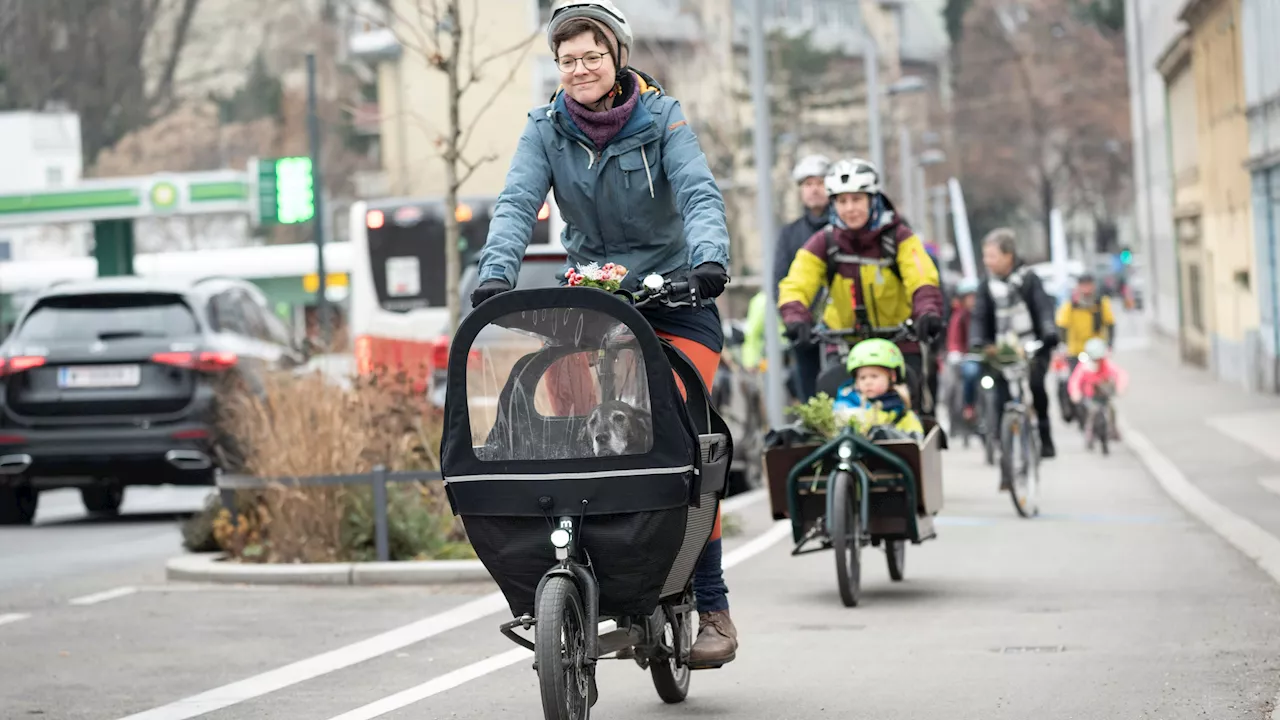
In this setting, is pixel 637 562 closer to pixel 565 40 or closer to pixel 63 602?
pixel 565 40

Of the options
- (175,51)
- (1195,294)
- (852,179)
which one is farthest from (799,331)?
(175,51)

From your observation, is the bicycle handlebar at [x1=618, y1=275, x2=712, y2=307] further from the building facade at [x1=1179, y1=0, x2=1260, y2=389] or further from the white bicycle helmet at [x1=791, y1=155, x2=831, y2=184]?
the building facade at [x1=1179, y1=0, x2=1260, y2=389]

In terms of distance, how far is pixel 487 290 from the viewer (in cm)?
618

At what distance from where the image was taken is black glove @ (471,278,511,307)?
617cm

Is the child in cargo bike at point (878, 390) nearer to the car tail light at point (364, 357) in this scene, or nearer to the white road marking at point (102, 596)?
the car tail light at point (364, 357)

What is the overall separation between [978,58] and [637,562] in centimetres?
9604

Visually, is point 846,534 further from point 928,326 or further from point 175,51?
point 175,51

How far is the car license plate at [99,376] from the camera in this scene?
16062mm

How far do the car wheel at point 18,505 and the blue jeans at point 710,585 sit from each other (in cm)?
1151

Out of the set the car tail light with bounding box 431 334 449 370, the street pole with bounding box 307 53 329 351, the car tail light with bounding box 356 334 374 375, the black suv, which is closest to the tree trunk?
the car tail light with bounding box 356 334 374 375

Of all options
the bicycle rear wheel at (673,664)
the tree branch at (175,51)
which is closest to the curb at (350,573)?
the bicycle rear wheel at (673,664)

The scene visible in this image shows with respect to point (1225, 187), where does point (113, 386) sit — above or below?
below

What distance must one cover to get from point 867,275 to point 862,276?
0.03 metres

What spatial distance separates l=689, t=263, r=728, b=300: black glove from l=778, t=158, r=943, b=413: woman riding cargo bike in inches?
176
